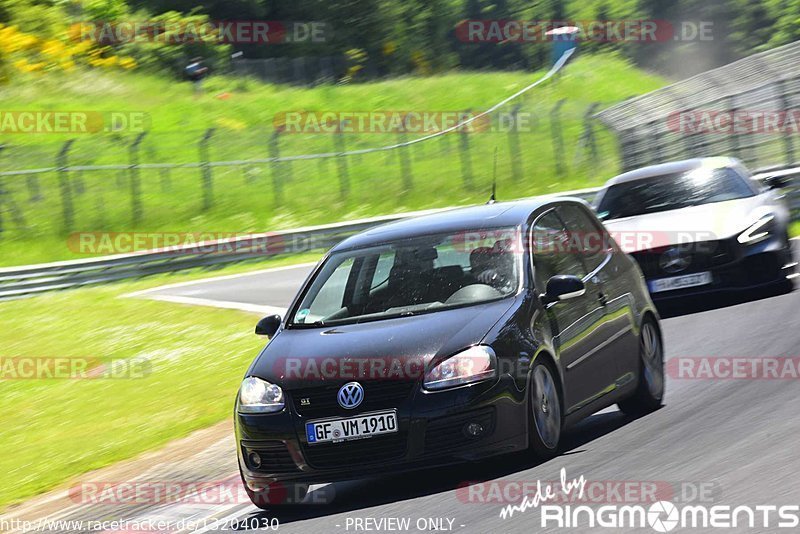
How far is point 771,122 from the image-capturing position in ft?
88.2

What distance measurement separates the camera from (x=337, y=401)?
7141 millimetres

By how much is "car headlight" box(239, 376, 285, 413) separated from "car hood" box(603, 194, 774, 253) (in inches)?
263

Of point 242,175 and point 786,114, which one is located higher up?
point 786,114

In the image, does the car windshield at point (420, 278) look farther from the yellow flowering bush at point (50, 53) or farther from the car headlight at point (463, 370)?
the yellow flowering bush at point (50, 53)

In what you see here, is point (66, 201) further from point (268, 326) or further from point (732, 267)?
point (268, 326)

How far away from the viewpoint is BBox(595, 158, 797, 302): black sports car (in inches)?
522

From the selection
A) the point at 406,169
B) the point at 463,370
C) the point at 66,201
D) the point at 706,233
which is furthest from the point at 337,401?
the point at 406,169

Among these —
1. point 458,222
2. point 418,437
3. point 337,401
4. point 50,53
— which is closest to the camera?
point 418,437

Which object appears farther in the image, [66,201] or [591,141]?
[591,141]

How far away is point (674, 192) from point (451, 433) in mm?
7939

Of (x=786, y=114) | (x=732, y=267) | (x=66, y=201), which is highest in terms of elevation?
(x=732, y=267)

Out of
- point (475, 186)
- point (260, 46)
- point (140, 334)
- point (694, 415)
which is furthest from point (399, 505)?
point (260, 46)

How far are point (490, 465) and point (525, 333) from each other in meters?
0.81

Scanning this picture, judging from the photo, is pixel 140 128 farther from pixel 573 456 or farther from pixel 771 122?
pixel 573 456
